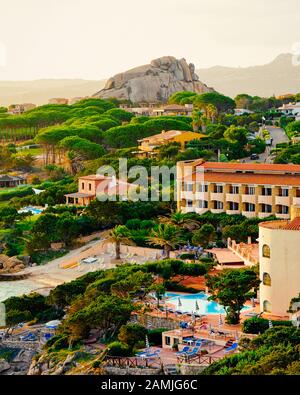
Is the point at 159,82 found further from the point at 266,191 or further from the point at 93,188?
the point at 266,191

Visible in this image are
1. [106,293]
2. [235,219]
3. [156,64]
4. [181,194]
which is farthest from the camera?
[156,64]

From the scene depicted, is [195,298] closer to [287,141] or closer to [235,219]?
[235,219]

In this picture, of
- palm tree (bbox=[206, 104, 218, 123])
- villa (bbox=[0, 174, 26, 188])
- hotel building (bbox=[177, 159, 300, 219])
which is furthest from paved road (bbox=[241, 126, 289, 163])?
villa (bbox=[0, 174, 26, 188])

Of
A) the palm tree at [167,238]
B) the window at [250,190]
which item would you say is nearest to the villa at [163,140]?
the window at [250,190]

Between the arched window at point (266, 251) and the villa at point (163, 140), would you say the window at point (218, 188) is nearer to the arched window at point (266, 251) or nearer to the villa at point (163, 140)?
the arched window at point (266, 251)
